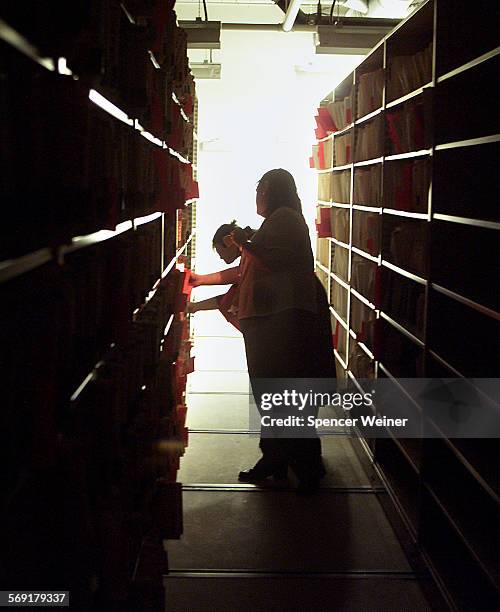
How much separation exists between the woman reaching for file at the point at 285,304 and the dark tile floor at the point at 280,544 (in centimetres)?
25

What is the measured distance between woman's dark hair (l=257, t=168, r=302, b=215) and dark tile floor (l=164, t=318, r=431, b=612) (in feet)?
4.45

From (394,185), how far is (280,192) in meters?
0.53

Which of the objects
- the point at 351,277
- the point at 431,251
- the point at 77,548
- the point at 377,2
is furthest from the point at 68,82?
the point at 377,2

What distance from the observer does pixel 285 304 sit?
12.2 feet

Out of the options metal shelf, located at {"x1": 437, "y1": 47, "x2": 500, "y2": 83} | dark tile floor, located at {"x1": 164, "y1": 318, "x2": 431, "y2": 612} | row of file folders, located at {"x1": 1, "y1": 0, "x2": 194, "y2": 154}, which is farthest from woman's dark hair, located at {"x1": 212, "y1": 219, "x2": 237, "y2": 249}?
metal shelf, located at {"x1": 437, "y1": 47, "x2": 500, "y2": 83}

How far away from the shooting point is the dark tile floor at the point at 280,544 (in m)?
2.77

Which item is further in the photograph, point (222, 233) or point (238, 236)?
point (222, 233)

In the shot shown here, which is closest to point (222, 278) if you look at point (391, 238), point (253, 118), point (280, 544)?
point (391, 238)

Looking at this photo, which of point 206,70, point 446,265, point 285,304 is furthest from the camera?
point 206,70

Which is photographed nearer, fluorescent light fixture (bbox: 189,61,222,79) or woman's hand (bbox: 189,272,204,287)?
woman's hand (bbox: 189,272,204,287)

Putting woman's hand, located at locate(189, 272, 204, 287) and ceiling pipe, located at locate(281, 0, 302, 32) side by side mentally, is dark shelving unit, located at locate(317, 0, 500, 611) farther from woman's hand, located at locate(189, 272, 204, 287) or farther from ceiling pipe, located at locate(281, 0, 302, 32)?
ceiling pipe, located at locate(281, 0, 302, 32)

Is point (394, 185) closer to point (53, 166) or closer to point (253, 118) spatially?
point (53, 166)

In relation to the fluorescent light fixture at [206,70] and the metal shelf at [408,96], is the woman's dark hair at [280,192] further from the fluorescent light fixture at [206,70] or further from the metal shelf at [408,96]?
the fluorescent light fixture at [206,70]

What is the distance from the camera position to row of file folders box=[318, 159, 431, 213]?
3.21 m
